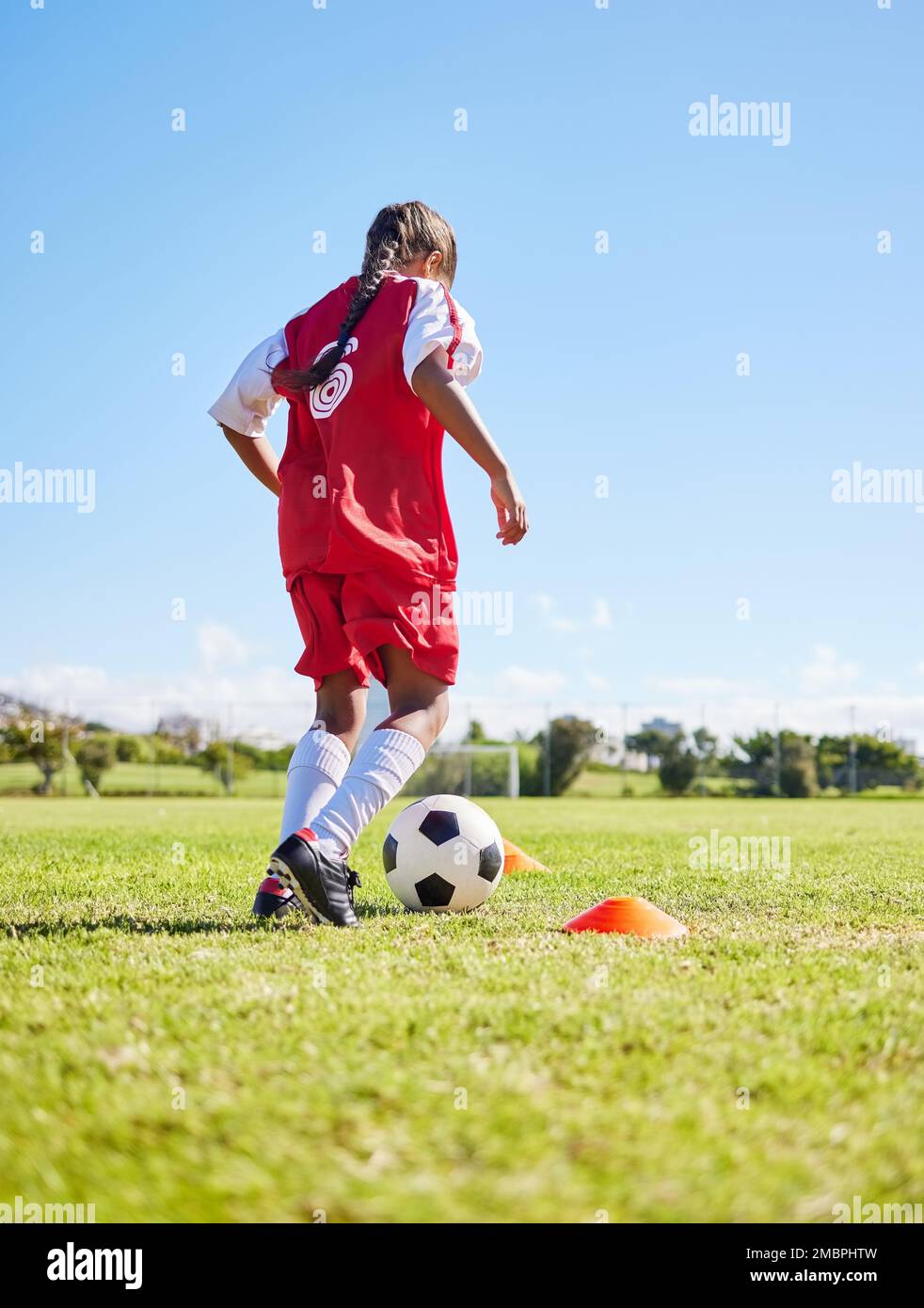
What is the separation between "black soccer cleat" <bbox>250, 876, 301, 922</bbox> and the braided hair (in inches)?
68.6

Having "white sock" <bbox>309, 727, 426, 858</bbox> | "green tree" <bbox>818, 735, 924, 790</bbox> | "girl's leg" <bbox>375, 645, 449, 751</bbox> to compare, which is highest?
"girl's leg" <bbox>375, 645, 449, 751</bbox>

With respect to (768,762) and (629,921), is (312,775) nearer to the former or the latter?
(629,921)

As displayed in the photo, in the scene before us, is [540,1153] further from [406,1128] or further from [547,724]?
[547,724]

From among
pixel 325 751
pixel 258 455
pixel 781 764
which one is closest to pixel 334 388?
pixel 258 455

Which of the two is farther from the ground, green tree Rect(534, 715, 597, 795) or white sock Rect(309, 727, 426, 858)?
white sock Rect(309, 727, 426, 858)

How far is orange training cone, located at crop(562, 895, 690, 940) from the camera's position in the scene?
10.8 ft

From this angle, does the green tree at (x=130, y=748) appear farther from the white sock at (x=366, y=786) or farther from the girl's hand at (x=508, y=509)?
the girl's hand at (x=508, y=509)

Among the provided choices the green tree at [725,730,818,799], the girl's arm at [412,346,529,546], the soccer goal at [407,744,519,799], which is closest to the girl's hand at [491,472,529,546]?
the girl's arm at [412,346,529,546]

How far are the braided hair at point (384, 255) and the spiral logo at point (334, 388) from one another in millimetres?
22

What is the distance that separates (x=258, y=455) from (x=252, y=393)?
0.96ft

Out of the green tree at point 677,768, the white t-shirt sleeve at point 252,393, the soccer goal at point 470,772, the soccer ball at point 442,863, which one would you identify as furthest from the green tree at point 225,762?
the soccer ball at point 442,863

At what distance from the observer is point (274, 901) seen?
11.4 ft

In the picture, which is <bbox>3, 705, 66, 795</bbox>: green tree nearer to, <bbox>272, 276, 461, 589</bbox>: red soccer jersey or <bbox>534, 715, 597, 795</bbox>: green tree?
<bbox>534, 715, 597, 795</bbox>: green tree

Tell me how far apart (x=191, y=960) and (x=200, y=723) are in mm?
32642
